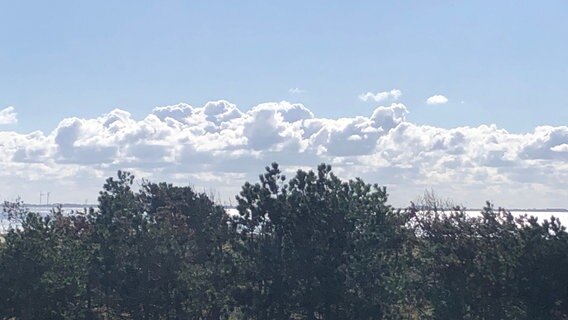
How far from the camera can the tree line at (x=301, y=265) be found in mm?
31078

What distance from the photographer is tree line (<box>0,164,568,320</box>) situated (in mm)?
31078

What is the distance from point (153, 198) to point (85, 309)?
24739mm

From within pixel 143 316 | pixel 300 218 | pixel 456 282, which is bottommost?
pixel 143 316

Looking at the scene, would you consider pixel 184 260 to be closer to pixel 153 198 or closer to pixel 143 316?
pixel 143 316

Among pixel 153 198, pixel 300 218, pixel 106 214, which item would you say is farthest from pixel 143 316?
pixel 153 198

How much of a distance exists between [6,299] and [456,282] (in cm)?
2011

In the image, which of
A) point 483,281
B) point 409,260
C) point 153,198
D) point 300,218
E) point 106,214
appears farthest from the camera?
point 153,198

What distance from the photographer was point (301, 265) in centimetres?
3394

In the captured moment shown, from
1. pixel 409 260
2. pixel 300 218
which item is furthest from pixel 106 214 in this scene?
pixel 409 260

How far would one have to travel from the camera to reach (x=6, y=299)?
3559cm

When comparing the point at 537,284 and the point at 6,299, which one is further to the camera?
the point at 6,299

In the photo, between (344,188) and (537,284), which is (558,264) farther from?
(344,188)

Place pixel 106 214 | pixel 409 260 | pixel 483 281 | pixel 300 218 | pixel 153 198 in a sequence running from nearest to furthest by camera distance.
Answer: pixel 483 281 → pixel 300 218 → pixel 409 260 → pixel 106 214 → pixel 153 198

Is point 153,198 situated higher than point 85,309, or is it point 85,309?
point 153,198
